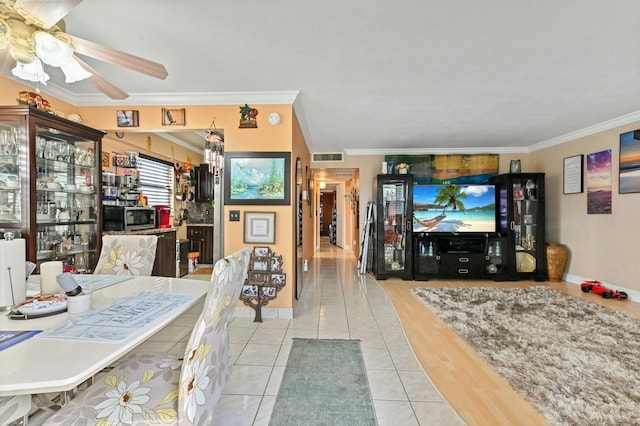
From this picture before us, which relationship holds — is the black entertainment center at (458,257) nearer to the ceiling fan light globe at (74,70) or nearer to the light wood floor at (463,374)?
the light wood floor at (463,374)

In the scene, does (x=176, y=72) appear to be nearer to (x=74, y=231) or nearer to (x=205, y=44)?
(x=205, y=44)

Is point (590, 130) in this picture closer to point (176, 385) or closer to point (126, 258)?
point (176, 385)

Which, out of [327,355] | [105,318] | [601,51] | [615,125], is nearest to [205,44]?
[105,318]

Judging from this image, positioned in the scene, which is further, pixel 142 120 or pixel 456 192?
pixel 456 192

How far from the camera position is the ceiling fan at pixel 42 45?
1.23 meters

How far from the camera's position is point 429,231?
16.8 feet

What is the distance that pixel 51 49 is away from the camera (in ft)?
4.71

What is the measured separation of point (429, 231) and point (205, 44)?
4357 mm

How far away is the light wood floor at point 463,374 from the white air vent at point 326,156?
10.6 feet

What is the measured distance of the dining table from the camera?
781 mm

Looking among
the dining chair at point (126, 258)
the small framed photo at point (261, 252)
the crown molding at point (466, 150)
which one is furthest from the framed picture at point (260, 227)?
the crown molding at point (466, 150)

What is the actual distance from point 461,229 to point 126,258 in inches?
193

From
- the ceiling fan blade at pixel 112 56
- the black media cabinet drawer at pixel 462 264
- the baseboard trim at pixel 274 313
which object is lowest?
the baseboard trim at pixel 274 313

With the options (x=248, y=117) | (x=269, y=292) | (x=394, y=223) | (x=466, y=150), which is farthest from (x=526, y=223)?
(x=248, y=117)
